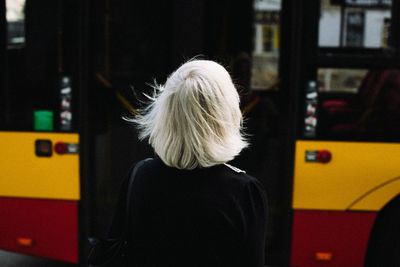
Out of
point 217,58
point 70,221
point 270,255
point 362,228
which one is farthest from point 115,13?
point 362,228

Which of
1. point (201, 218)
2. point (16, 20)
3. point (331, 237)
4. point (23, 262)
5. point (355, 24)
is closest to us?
point (201, 218)

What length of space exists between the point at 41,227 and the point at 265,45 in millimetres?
2649

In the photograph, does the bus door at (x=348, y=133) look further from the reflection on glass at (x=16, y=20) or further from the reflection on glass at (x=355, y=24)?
the reflection on glass at (x=16, y=20)

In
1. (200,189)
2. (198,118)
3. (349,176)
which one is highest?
(198,118)

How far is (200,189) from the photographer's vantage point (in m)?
1.64

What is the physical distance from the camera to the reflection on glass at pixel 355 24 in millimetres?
3566

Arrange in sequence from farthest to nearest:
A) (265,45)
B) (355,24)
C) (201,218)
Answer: (265,45) → (355,24) → (201,218)

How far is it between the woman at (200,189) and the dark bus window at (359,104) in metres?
2.08

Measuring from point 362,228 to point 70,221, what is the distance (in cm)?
198

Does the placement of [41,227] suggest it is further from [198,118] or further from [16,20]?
[198,118]

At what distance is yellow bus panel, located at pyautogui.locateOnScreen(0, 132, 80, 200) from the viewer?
153 inches

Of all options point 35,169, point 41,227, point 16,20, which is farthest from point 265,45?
point 41,227

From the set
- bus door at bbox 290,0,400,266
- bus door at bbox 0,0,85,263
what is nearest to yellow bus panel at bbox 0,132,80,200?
bus door at bbox 0,0,85,263

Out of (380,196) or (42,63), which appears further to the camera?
(42,63)
